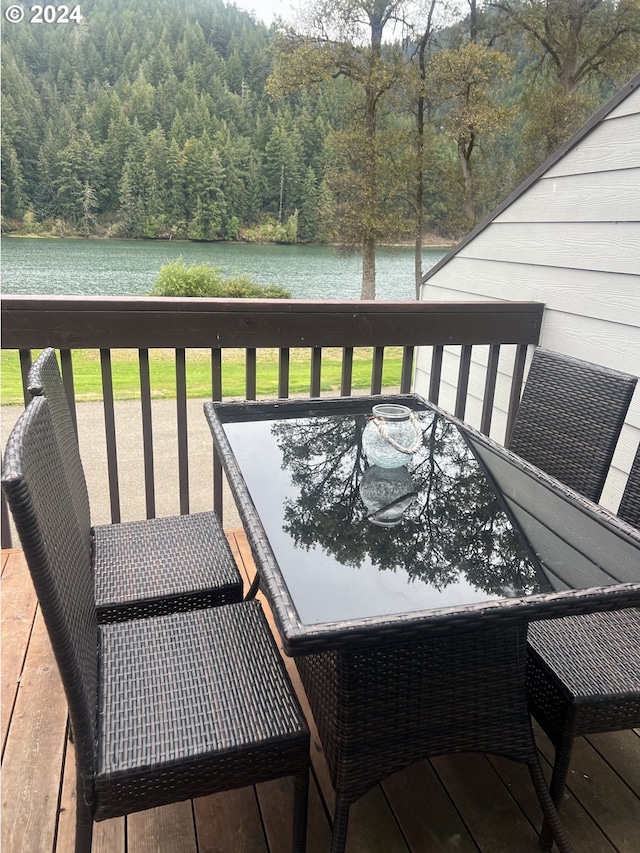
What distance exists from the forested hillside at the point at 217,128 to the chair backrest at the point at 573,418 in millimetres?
15401

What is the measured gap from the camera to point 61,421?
1626 millimetres

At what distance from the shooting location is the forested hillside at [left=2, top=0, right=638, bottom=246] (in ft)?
54.2

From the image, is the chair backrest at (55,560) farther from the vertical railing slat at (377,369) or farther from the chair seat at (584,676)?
the vertical railing slat at (377,369)

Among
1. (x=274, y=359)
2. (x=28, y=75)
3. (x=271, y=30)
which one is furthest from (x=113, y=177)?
(x=274, y=359)

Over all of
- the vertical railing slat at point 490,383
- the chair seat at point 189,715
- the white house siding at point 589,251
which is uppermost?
the white house siding at point 589,251

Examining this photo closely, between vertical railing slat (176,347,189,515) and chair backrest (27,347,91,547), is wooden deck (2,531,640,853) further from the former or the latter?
vertical railing slat (176,347,189,515)

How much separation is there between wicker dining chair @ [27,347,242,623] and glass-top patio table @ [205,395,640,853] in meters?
0.33

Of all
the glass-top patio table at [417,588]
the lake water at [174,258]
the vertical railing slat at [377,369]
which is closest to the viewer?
the glass-top patio table at [417,588]

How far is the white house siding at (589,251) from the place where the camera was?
238cm

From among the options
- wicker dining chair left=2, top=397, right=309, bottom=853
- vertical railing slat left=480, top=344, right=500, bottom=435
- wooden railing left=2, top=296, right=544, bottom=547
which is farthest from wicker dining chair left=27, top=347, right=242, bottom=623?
vertical railing slat left=480, top=344, right=500, bottom=435

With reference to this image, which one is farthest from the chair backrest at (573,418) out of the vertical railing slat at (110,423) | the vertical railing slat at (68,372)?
the vertical railing slat at (68,372)

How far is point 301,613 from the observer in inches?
38.5

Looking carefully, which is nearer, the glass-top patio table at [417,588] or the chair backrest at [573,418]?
the glass-top patio table at [417,588]

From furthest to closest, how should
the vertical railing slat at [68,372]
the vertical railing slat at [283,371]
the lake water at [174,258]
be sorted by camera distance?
the lake water at [174,258]
the vertical railing slat at [283,371]
the vertical railing slat at [68,372]
